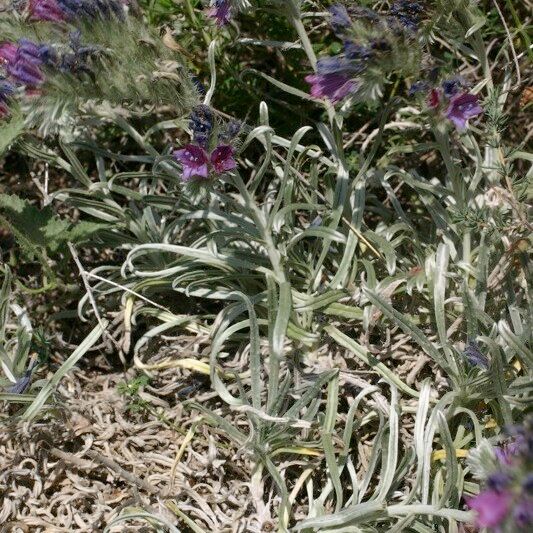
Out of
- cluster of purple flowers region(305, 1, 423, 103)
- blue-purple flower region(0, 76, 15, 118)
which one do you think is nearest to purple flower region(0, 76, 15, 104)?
blue-purple flower region(0, 76, 15, 118)

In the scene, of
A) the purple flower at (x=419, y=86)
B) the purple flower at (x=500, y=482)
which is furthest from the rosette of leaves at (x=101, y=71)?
the purple flower at (x=500, y=482)

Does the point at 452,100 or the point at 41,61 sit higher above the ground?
the point at 41,61

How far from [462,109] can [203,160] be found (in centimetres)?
67

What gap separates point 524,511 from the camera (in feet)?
3.57

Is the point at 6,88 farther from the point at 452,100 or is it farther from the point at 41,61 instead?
the point at 452,100

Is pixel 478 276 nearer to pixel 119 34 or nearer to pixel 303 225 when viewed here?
pixel 303 225

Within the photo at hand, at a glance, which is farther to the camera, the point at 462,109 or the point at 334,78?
the point at 462,109

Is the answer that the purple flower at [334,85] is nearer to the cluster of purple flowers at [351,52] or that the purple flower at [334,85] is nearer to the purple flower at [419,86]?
the cluster of purple flowers at [351,52]

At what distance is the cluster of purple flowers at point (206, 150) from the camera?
200cm

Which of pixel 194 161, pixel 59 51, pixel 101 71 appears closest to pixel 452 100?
pixel 194 161

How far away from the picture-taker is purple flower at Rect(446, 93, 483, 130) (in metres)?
2.06

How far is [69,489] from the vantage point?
2271 millimetres

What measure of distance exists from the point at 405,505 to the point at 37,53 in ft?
4.58

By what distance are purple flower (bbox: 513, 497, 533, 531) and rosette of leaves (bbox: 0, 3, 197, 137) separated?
51.9 inches
